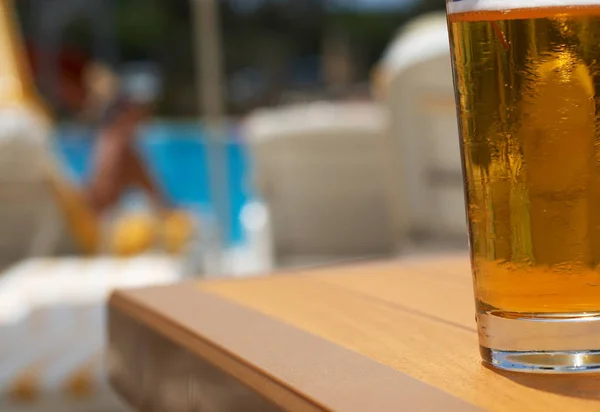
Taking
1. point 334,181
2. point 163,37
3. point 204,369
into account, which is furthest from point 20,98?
point 163,37

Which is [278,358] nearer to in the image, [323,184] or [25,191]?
[25,191]

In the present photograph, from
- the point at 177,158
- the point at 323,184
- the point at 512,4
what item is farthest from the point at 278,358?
the point at 177,158

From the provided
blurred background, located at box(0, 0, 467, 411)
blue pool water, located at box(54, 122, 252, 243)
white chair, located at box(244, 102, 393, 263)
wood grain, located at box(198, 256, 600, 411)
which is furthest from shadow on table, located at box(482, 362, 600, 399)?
blue pool water, located at box(54, 122, 252, 243)

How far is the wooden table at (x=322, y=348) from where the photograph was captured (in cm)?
32

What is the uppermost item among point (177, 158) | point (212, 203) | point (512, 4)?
point (512, 4)

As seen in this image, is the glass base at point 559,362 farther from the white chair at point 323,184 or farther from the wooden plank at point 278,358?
the white chair at point 323,184

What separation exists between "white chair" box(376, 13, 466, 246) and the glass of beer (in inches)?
56.6

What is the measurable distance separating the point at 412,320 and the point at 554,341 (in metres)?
0.13

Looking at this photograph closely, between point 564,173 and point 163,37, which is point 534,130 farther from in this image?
point 163,37

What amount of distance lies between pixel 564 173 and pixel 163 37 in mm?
14315

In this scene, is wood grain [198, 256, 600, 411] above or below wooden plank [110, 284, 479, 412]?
below

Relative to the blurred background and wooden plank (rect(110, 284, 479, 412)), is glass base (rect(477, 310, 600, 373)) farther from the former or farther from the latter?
the blurred background

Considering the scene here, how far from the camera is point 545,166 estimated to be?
0.33 meters

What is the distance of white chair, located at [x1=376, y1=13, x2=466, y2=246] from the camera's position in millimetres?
1778
